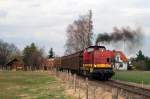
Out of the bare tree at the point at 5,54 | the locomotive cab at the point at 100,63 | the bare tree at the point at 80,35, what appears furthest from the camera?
the bare tree at the point at 5,54

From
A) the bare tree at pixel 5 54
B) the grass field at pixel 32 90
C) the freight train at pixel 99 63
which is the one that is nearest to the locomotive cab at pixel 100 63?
the freight train at pixel 99 63

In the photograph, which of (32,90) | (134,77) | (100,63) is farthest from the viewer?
(134,77)

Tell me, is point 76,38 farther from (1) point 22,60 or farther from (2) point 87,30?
(1) point 22,60

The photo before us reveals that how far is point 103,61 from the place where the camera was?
179 ft

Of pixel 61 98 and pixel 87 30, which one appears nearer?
pixel 61 98

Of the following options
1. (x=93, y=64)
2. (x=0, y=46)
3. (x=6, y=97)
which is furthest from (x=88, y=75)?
(x=0, y=46)

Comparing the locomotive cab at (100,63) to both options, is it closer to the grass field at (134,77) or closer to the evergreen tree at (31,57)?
the grass field at (134,77)

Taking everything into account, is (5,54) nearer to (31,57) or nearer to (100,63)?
(31,57)

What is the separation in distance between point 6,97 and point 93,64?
21741mm

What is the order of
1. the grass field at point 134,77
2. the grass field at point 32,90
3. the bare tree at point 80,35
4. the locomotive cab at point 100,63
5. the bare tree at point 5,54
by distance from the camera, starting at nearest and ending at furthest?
the grass field at point 32,90 < the locomotive cab at point 100,63 < the grass field at point 134,77 < the bare tree at point 80,35 < the bare tree at point 5,54

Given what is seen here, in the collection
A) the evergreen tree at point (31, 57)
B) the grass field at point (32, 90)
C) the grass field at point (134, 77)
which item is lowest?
the grass field at point (32, 90)

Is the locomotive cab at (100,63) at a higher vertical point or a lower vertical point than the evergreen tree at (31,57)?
lower

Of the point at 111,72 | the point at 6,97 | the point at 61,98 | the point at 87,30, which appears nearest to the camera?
the point at 61,98

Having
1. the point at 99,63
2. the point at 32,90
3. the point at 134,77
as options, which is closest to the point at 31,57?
the point at 134,77
